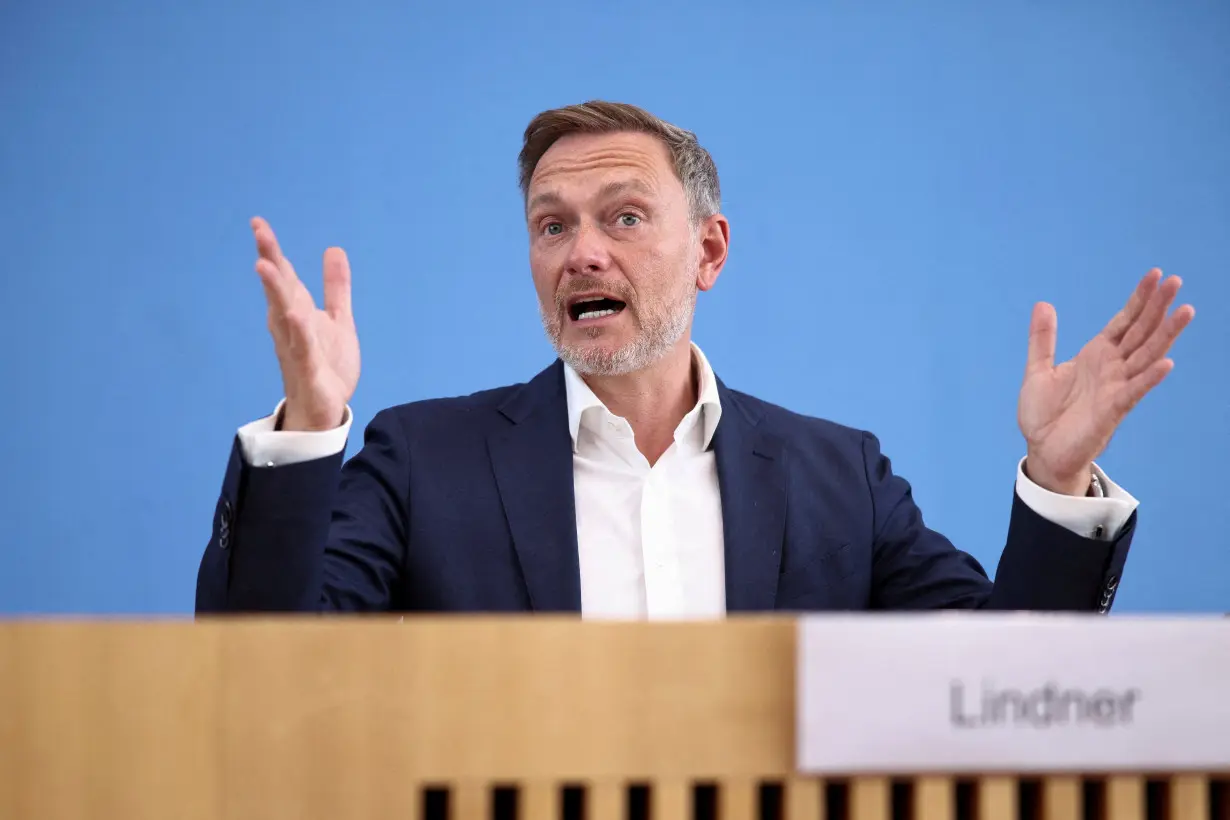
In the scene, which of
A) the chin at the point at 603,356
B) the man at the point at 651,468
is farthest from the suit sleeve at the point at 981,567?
the chin at the point at 603,356

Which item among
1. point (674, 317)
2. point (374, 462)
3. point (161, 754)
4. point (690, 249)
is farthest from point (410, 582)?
point (161, 754)

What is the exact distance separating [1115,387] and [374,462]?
894 mm

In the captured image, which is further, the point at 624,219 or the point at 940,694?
the point at 624,219

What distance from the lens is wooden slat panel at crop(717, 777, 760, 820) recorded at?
538 mm

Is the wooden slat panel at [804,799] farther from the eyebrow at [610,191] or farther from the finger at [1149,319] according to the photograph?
the eyebrow at [610,191]

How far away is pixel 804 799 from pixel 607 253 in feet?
3.96

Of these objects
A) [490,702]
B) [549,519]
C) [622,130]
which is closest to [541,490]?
[549,519]

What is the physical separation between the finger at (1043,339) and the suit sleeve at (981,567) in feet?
0.48

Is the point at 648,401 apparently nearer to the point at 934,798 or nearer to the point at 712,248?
the point at 712,248

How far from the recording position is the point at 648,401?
5.61ft

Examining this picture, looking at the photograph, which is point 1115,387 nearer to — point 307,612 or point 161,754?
point 307,612

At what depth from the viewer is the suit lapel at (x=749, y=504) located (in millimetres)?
1461

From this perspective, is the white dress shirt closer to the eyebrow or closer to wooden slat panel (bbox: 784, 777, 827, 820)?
the eyebrow

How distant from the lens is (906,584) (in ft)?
5.15
